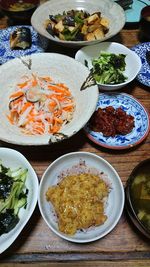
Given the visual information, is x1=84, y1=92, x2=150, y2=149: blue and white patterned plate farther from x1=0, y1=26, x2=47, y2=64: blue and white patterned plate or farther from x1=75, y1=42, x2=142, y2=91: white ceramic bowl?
x1=0, y1=26, x2=47, y2=64: blue and white patterned plate

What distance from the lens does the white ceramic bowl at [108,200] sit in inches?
49.4

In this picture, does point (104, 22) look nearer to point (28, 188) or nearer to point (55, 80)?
point (55, 80)

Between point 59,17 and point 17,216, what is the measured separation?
144cm

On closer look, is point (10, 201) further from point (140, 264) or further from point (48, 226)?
point (140, 264)

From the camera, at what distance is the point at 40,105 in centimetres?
167

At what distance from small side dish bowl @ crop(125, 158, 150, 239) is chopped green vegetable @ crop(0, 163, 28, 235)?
1.53ft

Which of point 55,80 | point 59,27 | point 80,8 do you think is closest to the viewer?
point 55,80

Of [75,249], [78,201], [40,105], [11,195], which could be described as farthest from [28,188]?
[40,105]

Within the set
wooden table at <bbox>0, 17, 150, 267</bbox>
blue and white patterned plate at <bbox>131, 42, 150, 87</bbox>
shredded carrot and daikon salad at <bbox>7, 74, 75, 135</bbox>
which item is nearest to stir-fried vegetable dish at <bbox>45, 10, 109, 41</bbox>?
blue and white patterned plate at <bbox>131, 42, 150, 87</bbox>

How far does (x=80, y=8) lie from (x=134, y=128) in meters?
1.12

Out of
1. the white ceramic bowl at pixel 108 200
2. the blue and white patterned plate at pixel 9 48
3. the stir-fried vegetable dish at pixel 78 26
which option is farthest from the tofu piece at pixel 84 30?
the white ceramic bowl at pixel 108 200

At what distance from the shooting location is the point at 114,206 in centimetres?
136

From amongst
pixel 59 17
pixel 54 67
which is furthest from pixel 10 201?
pixel 59 17

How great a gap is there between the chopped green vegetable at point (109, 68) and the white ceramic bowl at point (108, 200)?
59 cm
